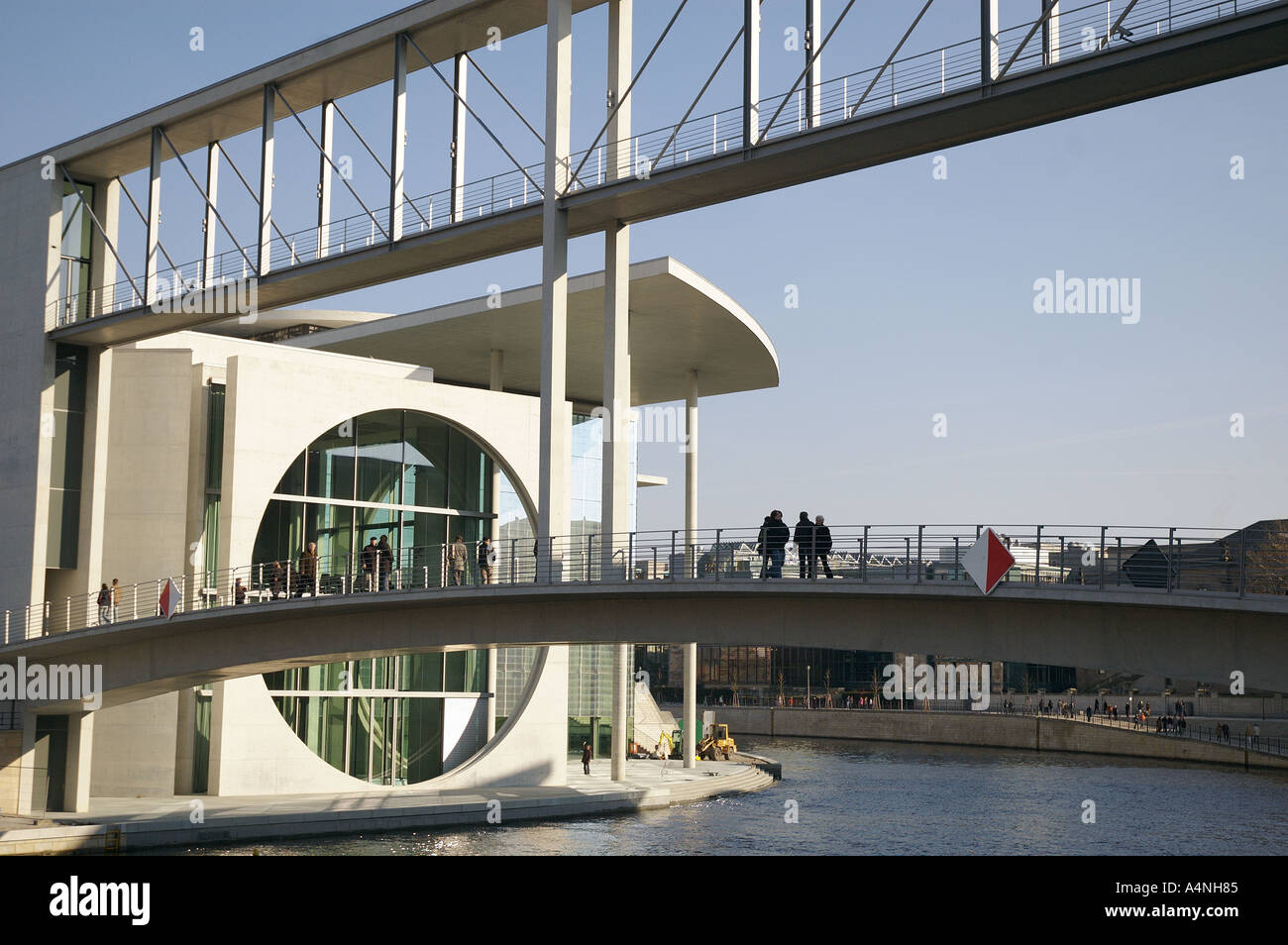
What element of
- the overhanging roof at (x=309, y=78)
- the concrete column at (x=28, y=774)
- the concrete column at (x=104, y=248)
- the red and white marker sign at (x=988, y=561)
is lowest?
the concrete column at (x=28, y=774)

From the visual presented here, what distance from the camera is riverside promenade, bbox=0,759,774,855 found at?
85.5 ft

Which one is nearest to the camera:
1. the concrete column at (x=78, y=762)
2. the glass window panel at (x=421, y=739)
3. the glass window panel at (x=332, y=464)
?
the concrete column at (x=78, y=762)

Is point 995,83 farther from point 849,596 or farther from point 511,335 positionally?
point 511,335

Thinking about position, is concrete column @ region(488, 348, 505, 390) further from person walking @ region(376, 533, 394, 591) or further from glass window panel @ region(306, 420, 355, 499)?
Result: person walking @ region(376, 533, 394, 591)

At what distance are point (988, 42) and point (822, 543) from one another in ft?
25.1

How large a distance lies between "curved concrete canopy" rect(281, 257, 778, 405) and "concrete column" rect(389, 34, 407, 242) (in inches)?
298

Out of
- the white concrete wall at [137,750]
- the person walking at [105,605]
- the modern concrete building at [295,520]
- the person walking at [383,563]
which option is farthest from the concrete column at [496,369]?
the person walking at [105,605]

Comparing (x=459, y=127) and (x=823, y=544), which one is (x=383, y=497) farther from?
(x=823, y=544)

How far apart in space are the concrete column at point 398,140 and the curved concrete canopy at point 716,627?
25.7ft

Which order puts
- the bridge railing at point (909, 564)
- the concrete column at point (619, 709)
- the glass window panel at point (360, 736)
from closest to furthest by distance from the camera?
the bridge railing at point (909, 564), the glass window panel at point (360, 736), the concrete column at point (619, 709)

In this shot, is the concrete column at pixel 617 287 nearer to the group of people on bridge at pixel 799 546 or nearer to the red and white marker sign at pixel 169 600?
the group of people on bridge at pixel 799 546

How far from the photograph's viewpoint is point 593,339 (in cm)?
4034

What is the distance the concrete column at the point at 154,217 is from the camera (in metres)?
33.2

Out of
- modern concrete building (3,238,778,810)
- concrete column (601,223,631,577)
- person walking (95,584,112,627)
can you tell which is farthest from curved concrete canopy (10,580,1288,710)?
concrete column (601,223,631,577)
